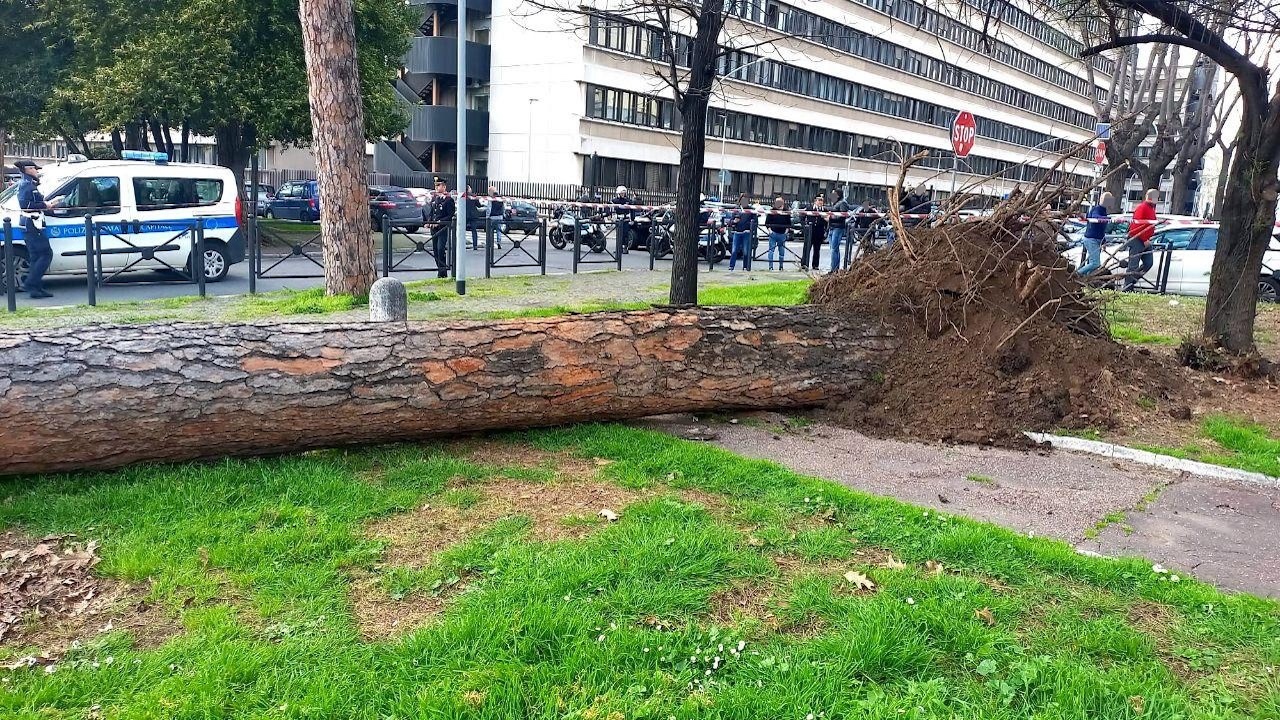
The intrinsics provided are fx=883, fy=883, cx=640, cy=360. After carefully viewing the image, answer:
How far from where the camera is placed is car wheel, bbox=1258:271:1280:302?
45.0 ft

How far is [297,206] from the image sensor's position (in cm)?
3119

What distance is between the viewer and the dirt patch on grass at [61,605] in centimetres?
318

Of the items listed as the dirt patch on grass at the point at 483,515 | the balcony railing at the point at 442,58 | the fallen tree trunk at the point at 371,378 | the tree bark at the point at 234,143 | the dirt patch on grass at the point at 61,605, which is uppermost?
the balcony railing at the point at 442,58

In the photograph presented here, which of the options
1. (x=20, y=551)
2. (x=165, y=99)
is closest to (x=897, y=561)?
(x=20, y=551)

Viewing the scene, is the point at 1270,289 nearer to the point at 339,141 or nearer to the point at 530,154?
the point at 339,141

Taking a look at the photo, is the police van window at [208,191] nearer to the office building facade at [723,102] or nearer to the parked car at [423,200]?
the parked car at [423,200]

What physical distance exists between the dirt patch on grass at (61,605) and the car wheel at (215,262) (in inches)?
483

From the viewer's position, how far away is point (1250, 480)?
209 inches

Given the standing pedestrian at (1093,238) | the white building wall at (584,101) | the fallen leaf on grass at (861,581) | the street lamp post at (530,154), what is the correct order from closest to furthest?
1. the fallen leaf on grass at (861,581)
2. the standing pedestrian at (1093,238)
3. the white building wall at (584,101)
4. the street lamp post at (530,154)

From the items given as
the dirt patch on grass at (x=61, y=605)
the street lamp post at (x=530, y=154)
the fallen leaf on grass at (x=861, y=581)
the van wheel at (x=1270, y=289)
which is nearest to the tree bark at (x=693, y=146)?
the fallen leaf on grass at (x=861, y=581)

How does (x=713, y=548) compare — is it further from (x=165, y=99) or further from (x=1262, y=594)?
(x=165, y=99)

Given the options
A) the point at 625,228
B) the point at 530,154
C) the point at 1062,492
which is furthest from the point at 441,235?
the point at 530,154

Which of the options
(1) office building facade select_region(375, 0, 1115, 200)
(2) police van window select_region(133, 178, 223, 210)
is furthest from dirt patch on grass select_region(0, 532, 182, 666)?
(1) office building facade select_region(375, 0, 1115, 200)

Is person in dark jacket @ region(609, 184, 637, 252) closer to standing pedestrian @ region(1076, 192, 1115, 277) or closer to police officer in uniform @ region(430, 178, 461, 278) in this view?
police officer in uniform @ region(430, 178, 461, 278)
